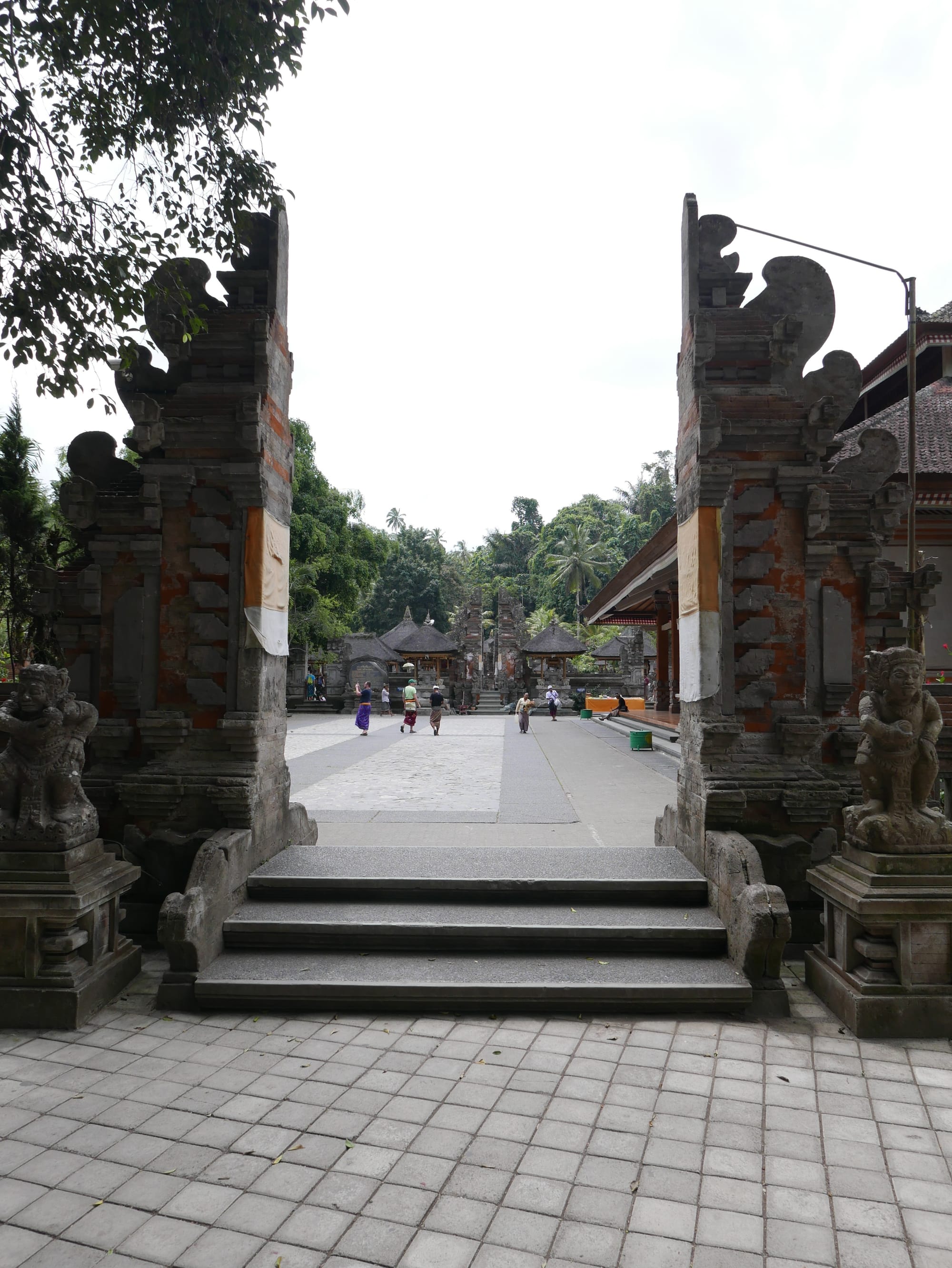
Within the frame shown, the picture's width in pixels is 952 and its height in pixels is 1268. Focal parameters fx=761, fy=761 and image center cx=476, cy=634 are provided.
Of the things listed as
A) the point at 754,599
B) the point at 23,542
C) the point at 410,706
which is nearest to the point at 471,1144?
the point at 754,599

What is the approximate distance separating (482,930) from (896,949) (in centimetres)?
216

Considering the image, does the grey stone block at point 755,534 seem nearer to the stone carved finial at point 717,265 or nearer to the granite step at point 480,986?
the stone carved finial at point 717,265

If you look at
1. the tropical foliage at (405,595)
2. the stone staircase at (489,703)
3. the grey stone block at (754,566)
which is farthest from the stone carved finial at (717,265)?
the tropical foliage at (405,595)

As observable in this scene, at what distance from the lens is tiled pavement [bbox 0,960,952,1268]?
2.37m

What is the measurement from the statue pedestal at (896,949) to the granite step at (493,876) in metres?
0.98

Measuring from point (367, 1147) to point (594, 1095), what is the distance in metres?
0.97

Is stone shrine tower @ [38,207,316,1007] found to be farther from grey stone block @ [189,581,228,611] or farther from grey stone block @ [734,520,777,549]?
grey stone block @ [734,520,777,549]

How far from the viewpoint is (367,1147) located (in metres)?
2.84

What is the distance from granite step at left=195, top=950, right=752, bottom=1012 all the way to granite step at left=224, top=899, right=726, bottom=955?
5.5 inches

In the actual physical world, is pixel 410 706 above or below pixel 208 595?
below

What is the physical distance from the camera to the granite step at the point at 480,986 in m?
3.93

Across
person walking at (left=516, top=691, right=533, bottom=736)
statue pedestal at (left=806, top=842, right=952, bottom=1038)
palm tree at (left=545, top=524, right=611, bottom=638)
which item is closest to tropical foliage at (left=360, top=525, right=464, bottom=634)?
palm tree at (left=545, top=524, right=611, bottom=638)

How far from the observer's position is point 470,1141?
2.88m

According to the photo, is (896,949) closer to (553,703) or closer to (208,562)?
(208,562)
